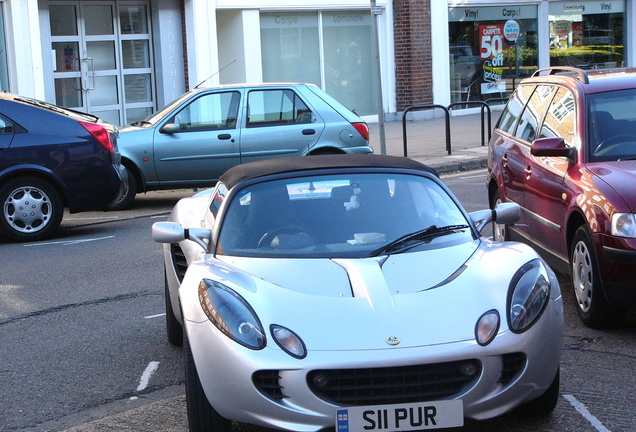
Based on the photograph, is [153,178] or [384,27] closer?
[153,178]

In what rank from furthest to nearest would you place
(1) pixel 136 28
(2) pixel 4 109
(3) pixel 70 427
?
(1) pixel 136 28 < (2) pixel 4 109 < (3) pixel 70 427

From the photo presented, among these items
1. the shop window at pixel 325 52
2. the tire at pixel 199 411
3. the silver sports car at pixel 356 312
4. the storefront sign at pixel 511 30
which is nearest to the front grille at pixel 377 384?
the silver sports car at pixel 356 312

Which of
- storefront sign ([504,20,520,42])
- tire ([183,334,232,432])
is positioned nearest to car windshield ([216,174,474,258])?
tire ([183,334,232,432])

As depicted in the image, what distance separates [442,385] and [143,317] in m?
3.60

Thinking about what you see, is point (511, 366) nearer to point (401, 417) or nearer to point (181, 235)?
point (401, 417)

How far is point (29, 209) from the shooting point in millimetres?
10719

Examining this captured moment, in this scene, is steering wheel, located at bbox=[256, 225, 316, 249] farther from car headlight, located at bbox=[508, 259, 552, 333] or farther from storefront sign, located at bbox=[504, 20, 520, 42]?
storefront sign, located at bbox=[504, 20, 520, 42]

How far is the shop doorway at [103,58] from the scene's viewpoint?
19.5 meters

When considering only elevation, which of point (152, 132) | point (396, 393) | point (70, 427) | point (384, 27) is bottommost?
point (70, 427)

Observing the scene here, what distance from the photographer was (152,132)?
12.8 metres

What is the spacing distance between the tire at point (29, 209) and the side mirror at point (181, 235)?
583cm

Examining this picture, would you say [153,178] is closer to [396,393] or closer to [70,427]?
[70,427]

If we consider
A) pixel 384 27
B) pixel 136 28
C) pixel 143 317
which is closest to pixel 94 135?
A: pixel 143 317

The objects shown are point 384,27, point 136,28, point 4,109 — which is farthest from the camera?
point 384,27
